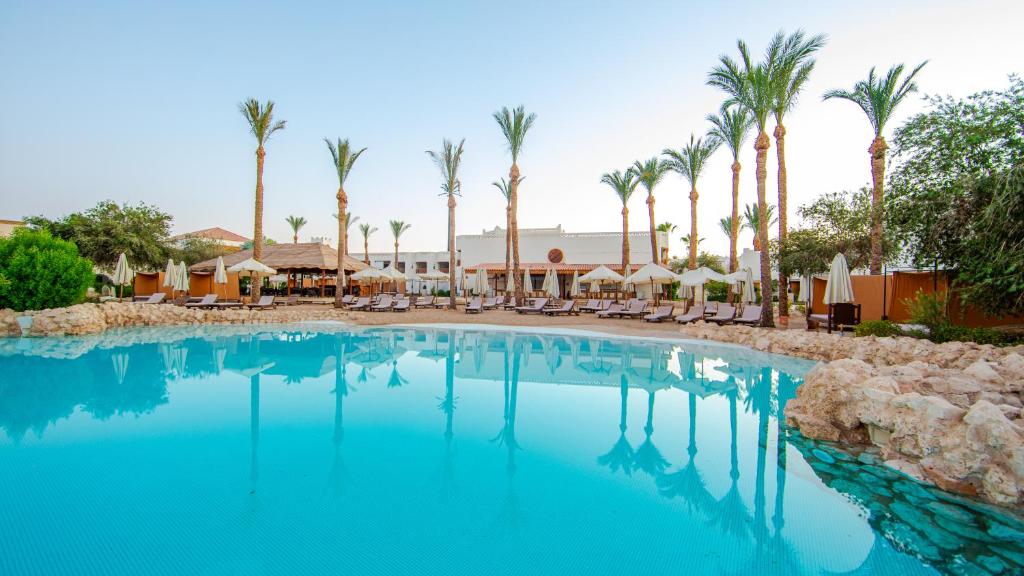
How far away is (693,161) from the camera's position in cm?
2191

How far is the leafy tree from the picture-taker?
78.9 ft

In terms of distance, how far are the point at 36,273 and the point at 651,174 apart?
2476cm

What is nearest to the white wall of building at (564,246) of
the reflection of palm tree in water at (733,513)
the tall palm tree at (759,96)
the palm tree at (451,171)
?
the palm tree at (451,171)

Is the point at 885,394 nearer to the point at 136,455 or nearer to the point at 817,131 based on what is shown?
the point at 136,455

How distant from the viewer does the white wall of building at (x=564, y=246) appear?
32156 millimetres

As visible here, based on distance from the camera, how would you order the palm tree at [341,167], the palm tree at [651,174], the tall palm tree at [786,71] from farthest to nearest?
the palm tree at [651,174], the palm tree at [341,167], the tall palm tree at [786,71]

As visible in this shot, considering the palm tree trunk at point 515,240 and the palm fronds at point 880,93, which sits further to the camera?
the palm tree trunk at point 515,240

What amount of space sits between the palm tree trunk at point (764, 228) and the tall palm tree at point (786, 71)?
3.01 feet

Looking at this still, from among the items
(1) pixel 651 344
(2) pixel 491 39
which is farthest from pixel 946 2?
(2) pixel 491 39

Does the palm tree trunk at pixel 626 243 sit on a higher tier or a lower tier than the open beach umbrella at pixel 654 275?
higher

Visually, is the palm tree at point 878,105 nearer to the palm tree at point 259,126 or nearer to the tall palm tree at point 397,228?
the palm tree at point 259,126

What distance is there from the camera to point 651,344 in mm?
12531

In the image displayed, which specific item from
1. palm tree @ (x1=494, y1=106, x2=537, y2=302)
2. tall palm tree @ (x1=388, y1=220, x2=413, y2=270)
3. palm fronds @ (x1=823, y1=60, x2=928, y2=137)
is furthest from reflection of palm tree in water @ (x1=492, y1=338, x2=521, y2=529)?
tall palm tree @ (x1=388, y1=220, x2=413, y2=270)

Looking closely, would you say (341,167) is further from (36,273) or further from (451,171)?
(36,273)
